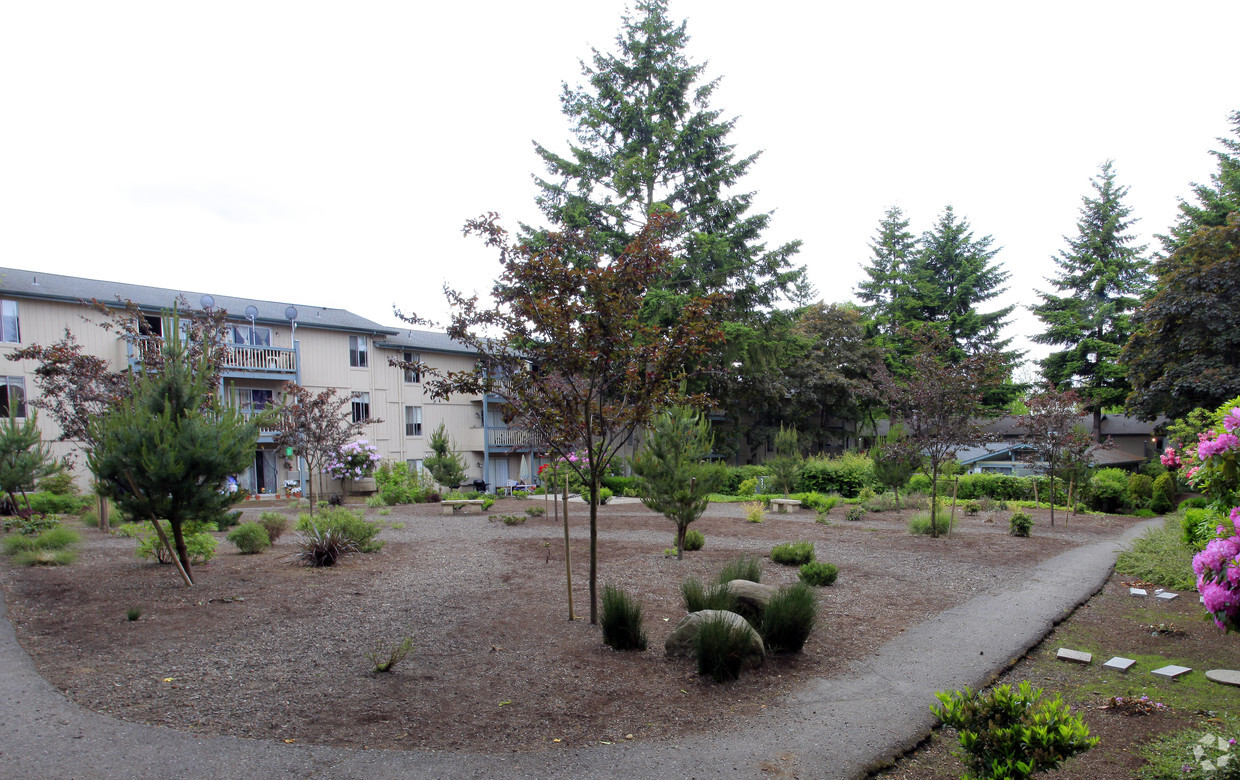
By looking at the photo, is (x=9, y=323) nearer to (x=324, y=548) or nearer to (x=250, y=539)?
(x=250, y=539)

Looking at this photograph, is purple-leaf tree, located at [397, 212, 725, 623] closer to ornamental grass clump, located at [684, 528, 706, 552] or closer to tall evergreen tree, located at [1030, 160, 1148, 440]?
ornamental grass clump, located at [684, 528, 706, 552]

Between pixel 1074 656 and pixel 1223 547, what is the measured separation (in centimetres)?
225

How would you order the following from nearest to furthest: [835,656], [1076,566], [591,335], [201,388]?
1. [835,656]
2. [591,335]
3. [201,388]
4. [1076,566]

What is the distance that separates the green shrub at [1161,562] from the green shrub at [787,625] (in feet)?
18.8

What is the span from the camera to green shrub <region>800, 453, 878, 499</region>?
2317 centimetres

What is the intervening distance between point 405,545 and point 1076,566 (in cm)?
1123

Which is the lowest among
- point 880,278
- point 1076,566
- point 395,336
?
point 1076,566

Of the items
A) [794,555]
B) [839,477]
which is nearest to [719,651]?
[794,555]

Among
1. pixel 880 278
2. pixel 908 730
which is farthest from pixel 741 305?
pixel 908 730

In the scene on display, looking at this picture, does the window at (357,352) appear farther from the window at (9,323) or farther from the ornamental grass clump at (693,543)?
the ornamental grass clump at (693,543)

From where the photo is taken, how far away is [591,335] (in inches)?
244

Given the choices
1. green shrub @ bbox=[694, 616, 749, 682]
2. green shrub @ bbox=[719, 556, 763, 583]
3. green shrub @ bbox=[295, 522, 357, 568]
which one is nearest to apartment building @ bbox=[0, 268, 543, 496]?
green shrub @ bbox=[295, 522, 357, 568]

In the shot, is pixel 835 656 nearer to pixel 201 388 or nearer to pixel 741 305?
pixel 201 388

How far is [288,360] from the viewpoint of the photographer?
26.9 metres
